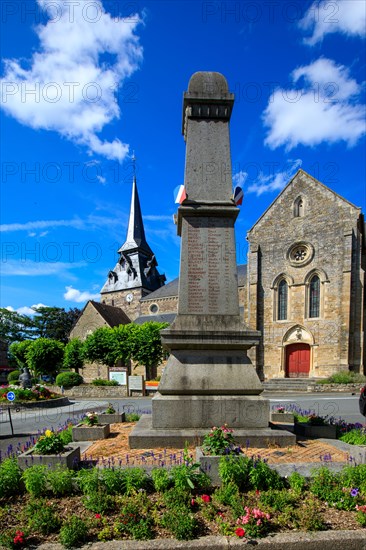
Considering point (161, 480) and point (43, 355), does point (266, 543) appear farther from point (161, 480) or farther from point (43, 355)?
point (43, 355)

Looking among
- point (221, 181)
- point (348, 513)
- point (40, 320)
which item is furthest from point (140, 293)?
point (348, 513)

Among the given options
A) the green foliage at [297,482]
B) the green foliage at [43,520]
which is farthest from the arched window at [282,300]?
the green foliage at [43,520]

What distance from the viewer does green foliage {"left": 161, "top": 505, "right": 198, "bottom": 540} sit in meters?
2.88

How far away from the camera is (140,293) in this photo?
49.7 meters

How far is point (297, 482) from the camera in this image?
360cm

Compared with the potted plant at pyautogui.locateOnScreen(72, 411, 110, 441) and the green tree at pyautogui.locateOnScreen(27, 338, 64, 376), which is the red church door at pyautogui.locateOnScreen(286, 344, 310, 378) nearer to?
the green tree at pyautogui.locateOnScreen(27, 338, 64, 376)

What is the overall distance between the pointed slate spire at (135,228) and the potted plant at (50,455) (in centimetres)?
4928

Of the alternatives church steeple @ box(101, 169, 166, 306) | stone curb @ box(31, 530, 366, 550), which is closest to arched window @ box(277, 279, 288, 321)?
stone curb @ box(31, 530, 366, 550)

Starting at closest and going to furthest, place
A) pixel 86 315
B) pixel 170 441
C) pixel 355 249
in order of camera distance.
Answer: pixel 170 441 < pixel 355 249 < pixel 86 315

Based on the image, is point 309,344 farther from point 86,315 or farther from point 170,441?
point 86,315

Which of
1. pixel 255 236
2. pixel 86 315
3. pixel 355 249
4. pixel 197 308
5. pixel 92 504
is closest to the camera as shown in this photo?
pixel 92 504

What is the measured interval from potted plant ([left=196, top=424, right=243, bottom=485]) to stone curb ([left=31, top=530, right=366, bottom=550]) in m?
0.88

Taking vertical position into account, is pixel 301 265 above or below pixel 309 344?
above

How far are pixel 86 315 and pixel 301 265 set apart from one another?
27856mm
